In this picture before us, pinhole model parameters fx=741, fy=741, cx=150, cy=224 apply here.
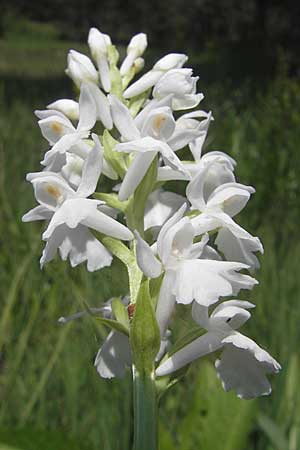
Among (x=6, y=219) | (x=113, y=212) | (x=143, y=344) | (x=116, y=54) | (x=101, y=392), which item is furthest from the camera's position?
(x=6, y=219)

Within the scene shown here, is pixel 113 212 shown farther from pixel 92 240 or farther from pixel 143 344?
pixel 143 344

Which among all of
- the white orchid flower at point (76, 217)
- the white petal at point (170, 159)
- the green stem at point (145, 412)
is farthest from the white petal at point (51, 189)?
the green stem at point (145, 412)

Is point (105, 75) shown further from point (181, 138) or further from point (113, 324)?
point (113, 324)

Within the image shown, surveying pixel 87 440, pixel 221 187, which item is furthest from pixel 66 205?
pixel 87 440

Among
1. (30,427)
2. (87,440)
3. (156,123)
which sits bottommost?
(87,440)

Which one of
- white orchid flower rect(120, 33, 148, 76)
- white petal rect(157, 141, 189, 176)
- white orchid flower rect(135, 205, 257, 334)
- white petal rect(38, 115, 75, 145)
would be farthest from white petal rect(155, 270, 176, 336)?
white orchid flower rect(120, 33, 148, 76)

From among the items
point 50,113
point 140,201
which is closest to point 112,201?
point 140,201
